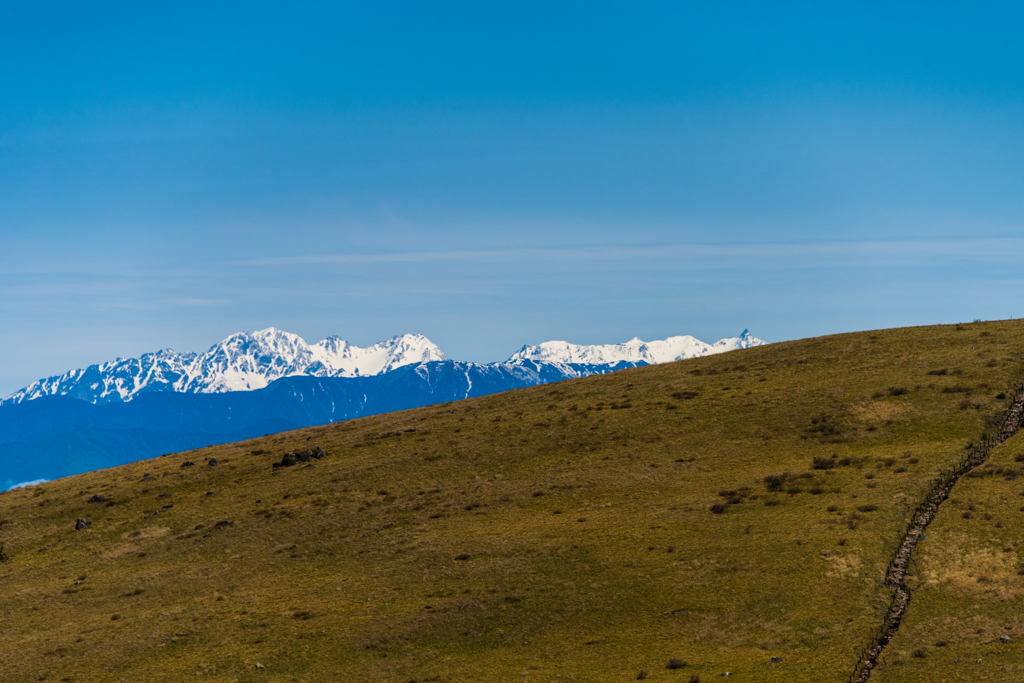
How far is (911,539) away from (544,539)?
83.2 ft

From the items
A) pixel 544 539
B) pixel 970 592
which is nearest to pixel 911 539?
pixel 970 592

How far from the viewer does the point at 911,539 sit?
46500 millimetres

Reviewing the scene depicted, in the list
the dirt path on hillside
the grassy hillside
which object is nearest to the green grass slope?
the grassy hillside

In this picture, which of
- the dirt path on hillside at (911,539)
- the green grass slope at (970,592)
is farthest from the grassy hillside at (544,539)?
the dirt path on hillside at (911,539)

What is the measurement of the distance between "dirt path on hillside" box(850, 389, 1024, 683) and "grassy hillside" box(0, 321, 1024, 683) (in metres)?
0.75

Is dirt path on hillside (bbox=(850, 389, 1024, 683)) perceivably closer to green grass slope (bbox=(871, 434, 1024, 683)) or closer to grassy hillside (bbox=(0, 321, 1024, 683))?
green grass slope (bbox=(871, 434, 1024, 683))

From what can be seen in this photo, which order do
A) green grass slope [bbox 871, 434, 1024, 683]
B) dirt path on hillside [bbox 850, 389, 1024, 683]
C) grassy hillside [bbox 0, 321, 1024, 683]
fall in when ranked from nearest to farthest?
green grass slope [bbox 871, 434, 1024, 683] < dirt path on hillside [bbox 850, 389, 1024, 683] < grassy hillside [bbox 0, 321, 1024, 683]

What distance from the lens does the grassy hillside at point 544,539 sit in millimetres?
41688

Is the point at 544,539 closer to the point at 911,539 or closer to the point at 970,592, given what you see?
the point at 911,539

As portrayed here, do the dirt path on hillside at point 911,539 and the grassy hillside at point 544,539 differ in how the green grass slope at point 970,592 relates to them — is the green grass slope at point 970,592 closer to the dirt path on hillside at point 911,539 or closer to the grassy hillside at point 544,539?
the grassy hillside at point 544,539

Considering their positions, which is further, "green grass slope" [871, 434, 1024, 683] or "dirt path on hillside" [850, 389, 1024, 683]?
"dirt path on hillside" [850, 389, 1024, 683]

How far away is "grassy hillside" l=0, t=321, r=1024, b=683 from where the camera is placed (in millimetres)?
41688

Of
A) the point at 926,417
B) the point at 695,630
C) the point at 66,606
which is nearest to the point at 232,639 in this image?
the point at 66,606

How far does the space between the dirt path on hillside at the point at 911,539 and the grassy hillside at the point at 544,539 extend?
0.75 meters
